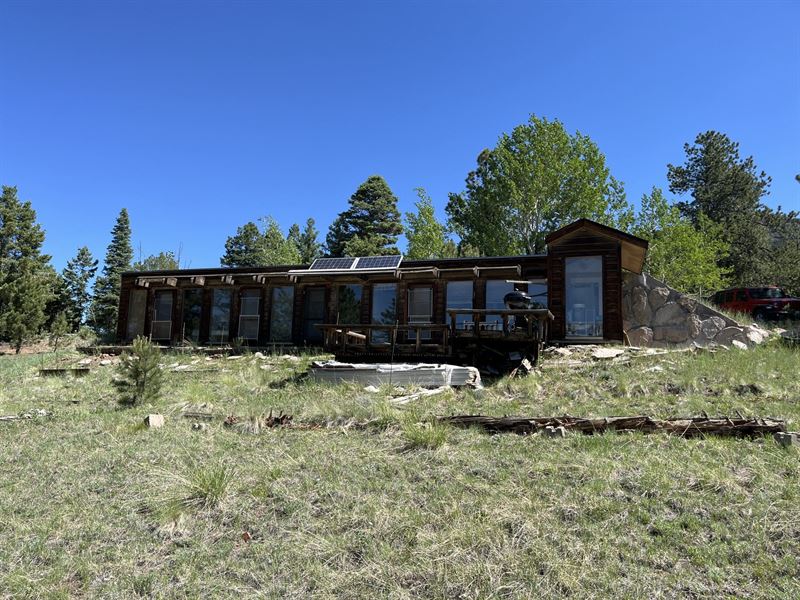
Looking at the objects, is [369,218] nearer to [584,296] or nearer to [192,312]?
[192,312]

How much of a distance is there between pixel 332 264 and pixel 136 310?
356 inches

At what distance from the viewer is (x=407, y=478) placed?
201 inches

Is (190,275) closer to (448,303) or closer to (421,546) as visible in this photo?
(448,303)

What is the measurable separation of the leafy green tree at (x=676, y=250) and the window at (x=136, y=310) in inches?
1064

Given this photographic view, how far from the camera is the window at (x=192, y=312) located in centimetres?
2048

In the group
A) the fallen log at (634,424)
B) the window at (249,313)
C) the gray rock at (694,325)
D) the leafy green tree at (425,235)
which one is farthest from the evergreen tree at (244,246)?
the fallen log at (634,424)

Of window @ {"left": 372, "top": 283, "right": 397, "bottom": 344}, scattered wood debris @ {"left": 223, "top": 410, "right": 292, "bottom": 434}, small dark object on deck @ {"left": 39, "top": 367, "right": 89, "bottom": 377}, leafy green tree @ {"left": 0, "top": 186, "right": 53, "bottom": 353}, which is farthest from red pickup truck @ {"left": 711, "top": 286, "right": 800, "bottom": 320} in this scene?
leafy green tree @ {"left": 0, "top": 186, "right": 53, "bottom": 353}

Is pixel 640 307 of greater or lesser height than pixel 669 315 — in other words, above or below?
above

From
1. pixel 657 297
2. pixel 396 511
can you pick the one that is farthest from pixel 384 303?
pixel 396 511

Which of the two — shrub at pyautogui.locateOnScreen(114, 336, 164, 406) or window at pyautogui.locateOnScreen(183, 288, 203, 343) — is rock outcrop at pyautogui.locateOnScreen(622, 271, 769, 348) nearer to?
shrub at pyautogui.locateOnScreen(114, 336, 164, 406)

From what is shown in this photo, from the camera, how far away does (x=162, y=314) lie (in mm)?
20828

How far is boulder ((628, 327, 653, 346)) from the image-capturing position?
51.6ft

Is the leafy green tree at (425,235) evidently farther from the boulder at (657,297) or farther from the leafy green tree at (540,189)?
the boulder at (657,297)

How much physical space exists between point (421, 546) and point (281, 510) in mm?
1461
